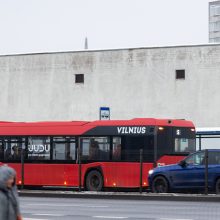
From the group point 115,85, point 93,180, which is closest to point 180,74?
point 115,85

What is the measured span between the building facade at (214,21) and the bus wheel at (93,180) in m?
161

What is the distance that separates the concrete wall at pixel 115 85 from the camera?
183 feet

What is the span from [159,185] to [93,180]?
13.1 ft

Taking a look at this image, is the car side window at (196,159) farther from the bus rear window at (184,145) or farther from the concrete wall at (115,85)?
the concrete wall at (115,85)

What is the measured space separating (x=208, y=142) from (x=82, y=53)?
1789 centimetres

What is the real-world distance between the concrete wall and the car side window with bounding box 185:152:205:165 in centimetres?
2486

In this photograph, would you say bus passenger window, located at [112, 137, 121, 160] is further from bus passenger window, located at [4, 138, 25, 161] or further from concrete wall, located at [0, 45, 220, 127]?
concrete wall, located at [0, 45, 220, 127]

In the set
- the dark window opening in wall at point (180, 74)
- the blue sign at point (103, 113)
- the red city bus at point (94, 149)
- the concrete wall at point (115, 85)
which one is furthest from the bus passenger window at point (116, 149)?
the dark window opening in wall at point (180, 74)

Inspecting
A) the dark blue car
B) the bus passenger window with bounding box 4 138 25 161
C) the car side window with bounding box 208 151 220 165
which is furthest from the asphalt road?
the bus passenger window with bounding box 4 138 25 161

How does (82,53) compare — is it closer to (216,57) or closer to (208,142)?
(216,57)

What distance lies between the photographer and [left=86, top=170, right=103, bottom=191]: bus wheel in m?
35.1

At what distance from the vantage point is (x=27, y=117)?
61.1 metres

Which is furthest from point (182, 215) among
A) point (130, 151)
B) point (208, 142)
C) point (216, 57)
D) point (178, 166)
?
point (216, 57)

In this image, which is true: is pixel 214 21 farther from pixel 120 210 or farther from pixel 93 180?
pixel 120 210
